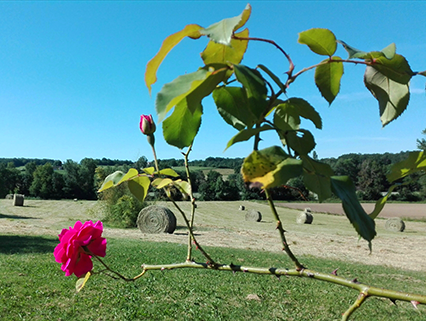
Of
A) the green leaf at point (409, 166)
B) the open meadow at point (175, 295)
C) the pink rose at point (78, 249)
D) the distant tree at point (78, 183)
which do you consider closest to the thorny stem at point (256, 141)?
the green leaf at point (409, 166)

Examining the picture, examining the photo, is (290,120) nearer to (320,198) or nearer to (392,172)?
(320,198)

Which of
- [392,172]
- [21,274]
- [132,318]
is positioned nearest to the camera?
[392,172]

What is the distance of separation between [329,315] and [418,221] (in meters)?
21.7

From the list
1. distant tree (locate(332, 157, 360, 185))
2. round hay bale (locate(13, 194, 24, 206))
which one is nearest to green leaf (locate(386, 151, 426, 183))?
distant tree (locate(332, 157, 360, 185))

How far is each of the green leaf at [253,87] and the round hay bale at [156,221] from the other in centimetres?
1399

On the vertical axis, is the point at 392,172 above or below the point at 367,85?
below

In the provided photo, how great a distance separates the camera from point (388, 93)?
49 centimetres

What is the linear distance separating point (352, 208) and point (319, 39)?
221 millimetres

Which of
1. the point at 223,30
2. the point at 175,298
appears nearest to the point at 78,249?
the point at 223,30

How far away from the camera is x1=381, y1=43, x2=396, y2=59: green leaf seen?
1.41 ft

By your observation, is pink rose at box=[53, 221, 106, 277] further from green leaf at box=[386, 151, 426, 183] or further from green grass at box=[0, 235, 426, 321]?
green grass at box=[0, 235, 426, 321]

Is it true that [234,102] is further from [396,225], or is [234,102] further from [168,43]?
[396,225]

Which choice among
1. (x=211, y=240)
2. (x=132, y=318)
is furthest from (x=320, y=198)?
(x=211, y=240)

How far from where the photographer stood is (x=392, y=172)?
60cm
